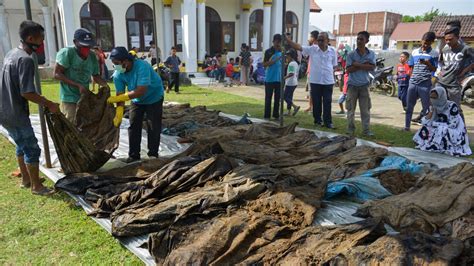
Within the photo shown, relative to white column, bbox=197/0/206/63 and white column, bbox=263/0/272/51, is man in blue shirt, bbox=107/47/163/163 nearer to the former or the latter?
white column, bbox=197/0/206/63

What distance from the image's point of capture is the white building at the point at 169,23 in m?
14.3

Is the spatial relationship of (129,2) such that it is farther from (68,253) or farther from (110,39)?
(68,253)

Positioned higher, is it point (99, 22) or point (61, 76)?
point (99, 22)

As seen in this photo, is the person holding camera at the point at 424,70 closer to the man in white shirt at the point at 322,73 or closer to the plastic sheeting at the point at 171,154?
the man in white shirt at the point at 322,73

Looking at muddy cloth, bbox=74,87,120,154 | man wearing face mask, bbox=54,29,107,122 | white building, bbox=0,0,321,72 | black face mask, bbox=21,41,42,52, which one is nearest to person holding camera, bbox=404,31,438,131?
muddy cloth, bbox=74,87,120,154

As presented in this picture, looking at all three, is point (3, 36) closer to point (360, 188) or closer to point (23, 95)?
point (23, 95)

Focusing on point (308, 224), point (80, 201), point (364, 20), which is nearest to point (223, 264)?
point (308, 224)

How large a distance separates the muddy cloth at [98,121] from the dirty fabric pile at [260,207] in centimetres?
80

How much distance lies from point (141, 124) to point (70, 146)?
93 cm

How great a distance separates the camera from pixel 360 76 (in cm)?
601

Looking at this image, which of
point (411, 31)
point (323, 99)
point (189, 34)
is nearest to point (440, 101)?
point (323, 99)

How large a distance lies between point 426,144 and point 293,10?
1390 cm

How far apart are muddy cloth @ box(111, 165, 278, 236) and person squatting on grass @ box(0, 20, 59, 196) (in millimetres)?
1333

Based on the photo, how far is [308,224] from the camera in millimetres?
2875
